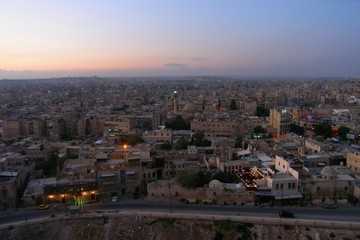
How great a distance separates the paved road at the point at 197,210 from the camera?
13.5 m

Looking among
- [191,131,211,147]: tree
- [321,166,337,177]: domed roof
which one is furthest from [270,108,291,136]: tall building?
[321,166,337,177]: domed roof

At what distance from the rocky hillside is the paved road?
2.07ft

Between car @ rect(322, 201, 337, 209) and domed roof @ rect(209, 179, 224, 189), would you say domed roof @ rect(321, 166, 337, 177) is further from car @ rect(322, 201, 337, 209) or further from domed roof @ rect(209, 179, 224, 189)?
domed roof @ rect(209, 179, 224, 189)

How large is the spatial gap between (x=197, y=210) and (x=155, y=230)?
73.4 inches

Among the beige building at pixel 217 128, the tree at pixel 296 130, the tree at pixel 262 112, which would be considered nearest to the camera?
the tree at pixel 296 130

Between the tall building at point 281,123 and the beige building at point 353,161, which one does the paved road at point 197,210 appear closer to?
the beige building at point 353,161

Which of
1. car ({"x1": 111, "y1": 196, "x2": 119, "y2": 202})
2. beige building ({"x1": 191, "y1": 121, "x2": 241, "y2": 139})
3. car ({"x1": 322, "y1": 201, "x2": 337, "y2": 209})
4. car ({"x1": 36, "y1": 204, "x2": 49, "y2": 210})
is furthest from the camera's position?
beige building ({"x1": 191, "y1": 121, "x2": 241, "y2": 139})

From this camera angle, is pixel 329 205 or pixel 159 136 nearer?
pixel 329 205

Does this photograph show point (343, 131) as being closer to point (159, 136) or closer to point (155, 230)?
point (159, 136)

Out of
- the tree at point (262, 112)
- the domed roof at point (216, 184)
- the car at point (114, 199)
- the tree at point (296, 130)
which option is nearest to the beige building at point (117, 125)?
the tree at point (296, 130)

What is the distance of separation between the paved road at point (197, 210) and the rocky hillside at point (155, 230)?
0.63 metres

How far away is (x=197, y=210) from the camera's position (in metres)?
14.2

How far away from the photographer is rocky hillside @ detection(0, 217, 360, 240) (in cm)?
1270

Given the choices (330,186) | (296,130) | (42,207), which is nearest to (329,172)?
(330,186)
